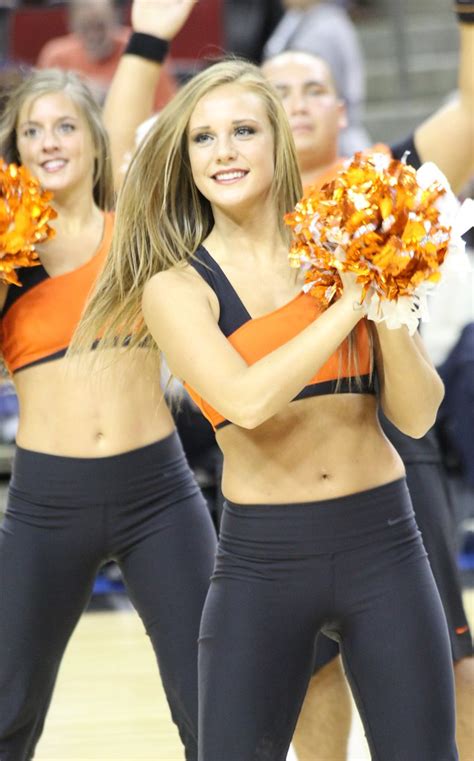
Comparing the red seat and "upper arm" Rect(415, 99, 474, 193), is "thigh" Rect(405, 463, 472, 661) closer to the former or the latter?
"upper arm" Rect(415, 99, 474, 193)

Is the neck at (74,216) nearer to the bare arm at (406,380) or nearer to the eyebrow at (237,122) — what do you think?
the eyebrow at (237,122)

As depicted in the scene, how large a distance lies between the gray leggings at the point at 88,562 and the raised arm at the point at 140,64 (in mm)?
902

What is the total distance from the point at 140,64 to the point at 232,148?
1.14m

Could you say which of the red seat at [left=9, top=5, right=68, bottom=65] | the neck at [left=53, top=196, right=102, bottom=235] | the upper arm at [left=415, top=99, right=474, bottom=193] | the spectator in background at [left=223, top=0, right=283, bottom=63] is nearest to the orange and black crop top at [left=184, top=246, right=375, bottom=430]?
the neck at [left=53, top=196, right=102, bottom=235]

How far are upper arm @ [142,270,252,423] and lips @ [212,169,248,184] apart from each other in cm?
19

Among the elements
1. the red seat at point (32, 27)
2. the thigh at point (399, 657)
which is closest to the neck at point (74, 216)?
the thigh at point (399, 657)

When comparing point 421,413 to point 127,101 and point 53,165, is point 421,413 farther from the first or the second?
point 127,101

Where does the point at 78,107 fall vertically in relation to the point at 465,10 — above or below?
below

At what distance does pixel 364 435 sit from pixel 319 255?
0.34 metres

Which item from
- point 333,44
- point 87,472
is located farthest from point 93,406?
point 333,44

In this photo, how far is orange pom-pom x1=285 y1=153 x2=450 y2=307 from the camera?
81.3 inches

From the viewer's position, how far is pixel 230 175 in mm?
2436

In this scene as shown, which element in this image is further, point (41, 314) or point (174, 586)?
point (41, 314)

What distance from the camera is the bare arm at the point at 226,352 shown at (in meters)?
2.12
